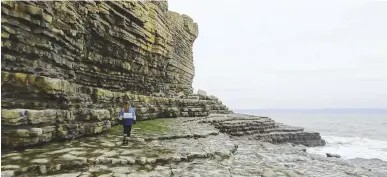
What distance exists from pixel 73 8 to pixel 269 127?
69.5 ft

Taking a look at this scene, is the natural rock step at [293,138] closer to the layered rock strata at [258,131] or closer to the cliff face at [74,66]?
the layered rock strata at [258,131]

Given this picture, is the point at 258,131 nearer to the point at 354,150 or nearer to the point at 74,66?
the point at 354,150

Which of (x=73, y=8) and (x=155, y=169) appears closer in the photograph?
(x=155, y=169)

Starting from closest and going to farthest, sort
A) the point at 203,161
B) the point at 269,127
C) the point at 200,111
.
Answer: the point at 203,161, the point at 200,111, the point at 269,127

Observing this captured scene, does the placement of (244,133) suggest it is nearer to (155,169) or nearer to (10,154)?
(155,169)

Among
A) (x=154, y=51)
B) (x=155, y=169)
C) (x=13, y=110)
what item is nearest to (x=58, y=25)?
(x=13, y=110)

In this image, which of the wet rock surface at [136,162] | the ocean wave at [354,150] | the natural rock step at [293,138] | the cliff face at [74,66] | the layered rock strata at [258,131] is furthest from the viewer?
the ocean wave at [354,150]

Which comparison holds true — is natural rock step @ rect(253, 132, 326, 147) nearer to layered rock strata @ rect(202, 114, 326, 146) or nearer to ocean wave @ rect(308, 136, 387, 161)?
layered rock strata @ rect(202, 114, 326, 146)

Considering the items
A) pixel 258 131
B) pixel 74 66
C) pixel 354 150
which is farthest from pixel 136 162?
pixel 354 150

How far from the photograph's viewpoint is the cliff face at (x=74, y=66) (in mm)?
8195

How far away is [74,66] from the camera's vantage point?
41.1ft

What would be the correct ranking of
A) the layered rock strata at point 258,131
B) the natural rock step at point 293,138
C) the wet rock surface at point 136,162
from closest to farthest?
the wet rock surface at point 136,162, the layered rock strata at point 258,131, the natural rock step at point 293,138

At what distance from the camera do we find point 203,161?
8531 mm

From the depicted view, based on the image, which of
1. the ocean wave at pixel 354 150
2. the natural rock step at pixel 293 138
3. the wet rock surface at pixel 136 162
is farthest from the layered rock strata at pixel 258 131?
the wet rock surface at pixel 136 162
